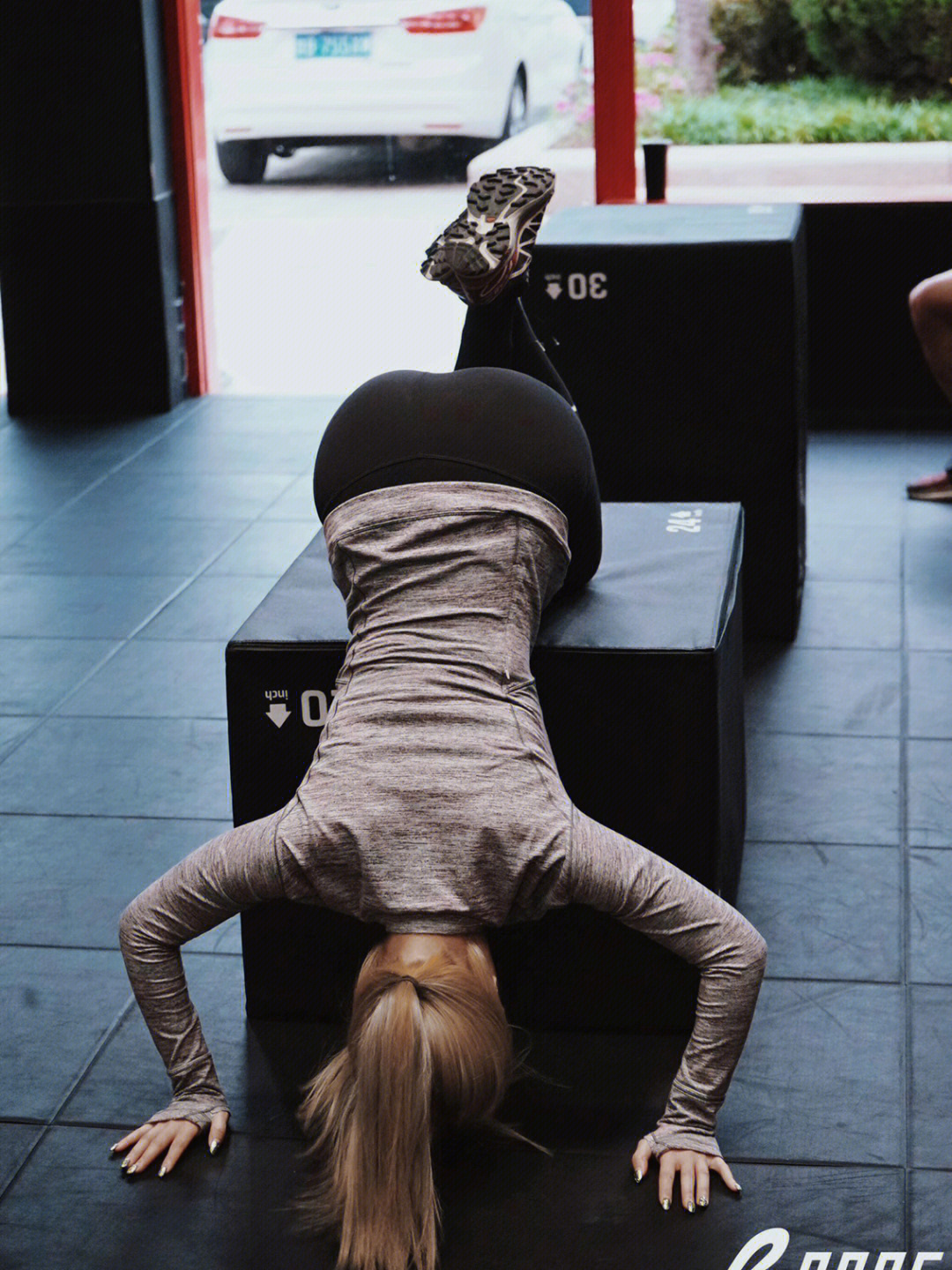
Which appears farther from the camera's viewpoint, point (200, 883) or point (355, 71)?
point (355, 71)

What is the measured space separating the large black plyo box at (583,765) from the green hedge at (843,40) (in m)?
4.18

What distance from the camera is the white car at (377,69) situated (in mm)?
6340

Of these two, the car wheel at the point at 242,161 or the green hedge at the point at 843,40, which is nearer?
the green hedge at the point at 843,40

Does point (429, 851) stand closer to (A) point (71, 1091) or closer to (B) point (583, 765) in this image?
(B) point (583, 765)

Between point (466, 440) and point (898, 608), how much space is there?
86.9 inches

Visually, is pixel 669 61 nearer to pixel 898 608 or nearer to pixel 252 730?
pixel 898 608

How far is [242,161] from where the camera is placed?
260 inches

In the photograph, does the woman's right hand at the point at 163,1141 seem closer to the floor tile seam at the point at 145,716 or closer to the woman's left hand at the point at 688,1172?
the woman's left hand at the point at 688,1172

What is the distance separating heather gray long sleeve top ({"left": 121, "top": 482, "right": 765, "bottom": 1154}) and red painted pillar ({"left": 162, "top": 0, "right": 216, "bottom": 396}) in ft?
14.1

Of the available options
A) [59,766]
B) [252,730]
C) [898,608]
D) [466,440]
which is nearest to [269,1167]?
[252,730]

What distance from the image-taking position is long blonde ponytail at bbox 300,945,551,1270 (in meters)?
1.93

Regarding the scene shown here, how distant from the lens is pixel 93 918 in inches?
115

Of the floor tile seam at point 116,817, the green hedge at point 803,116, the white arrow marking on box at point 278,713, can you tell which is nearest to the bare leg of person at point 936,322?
the green hedge at point 803,116

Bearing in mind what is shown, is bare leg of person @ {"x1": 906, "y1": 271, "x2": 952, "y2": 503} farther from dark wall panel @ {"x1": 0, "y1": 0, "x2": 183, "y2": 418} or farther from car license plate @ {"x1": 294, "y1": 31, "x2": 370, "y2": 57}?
dark wall panel @ {"x1": 0, "y1": 0, "x2": 183, "y2": 418}
